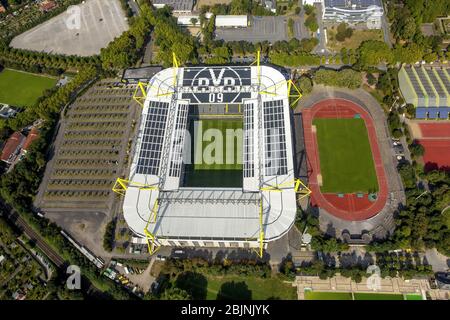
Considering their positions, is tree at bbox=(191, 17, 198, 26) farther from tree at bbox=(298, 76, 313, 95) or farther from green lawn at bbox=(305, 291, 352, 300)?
green lawn at bbox=(305, 291, 352, 300)

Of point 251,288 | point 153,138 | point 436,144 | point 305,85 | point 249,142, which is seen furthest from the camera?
point 305,85

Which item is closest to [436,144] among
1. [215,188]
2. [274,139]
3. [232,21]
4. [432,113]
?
[432,113]

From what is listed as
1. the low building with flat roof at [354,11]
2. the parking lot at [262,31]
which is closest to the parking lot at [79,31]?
the parking lot at [262,31]

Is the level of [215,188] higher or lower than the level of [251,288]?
higher

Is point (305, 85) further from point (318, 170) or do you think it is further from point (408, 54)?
point (408, 54)

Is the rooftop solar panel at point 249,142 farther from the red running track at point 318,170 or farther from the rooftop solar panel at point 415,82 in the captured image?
the rooftop solar panel at point 415,82

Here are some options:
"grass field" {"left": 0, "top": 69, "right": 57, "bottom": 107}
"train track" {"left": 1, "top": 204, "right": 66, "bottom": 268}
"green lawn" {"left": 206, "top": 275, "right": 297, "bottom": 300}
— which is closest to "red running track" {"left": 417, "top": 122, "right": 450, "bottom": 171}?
"green lawn" {"left": 206, "top": 275, "right": 297, "bottom": 300}

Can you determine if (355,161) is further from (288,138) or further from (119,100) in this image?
(119,100)
